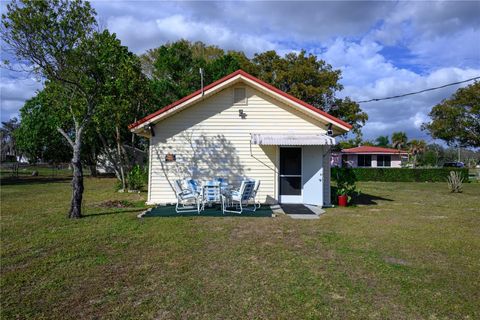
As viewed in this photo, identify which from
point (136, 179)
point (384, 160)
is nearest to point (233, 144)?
point (136, 179)

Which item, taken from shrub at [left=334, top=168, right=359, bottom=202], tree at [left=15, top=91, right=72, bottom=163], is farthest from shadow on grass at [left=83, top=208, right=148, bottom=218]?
tree at [left=15, top=91, right=72, bottom=163]

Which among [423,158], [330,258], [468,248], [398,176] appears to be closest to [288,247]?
[330,258]

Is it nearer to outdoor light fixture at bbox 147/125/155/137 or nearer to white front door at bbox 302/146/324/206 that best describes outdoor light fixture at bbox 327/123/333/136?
white front door at bbox 302/146/324/206

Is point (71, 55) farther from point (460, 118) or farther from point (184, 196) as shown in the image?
point (460, 118)

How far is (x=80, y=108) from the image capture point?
1020 centimetres

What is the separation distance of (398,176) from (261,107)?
2247cm

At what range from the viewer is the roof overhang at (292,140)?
37.8 feet

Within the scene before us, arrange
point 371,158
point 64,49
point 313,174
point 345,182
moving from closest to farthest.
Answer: point 64,49, point 313,174, point 345,182, point 371,158

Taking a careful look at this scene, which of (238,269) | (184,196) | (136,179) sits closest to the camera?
(238,269)

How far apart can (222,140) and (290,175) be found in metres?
3.01

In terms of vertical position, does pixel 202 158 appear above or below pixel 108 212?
above

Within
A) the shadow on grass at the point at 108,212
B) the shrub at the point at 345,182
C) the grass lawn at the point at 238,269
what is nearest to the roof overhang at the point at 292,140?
the shrub at the point at 345,182

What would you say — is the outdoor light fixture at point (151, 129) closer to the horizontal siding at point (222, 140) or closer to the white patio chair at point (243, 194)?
the horizontal siding at point (222, 140)

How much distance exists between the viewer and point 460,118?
135 ft
